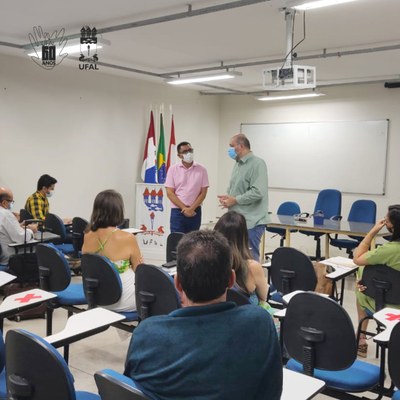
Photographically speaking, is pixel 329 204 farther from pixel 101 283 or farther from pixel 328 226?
pixel 101 283

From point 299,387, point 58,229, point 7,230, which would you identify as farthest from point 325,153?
point 299,387

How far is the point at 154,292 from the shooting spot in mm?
2895

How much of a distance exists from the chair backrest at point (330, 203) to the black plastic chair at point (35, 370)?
601 cm

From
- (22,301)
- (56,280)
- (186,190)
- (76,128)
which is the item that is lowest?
(56,280)

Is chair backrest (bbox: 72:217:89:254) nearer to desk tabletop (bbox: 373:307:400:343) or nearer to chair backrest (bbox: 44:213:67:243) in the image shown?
chair backrest (bbox: 44:213:67:243)

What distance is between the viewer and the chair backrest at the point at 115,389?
4.29ft

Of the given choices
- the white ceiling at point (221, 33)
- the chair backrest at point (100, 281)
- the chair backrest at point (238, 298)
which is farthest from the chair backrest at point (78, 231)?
the chair backrest at point (238, 298)

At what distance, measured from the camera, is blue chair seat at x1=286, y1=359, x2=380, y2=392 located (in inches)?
89.0

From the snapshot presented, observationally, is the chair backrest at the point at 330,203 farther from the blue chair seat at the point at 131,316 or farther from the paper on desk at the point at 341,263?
the blue chair seat at the point at 131,316

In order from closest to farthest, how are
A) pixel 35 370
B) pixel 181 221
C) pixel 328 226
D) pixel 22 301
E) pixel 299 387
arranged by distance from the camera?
pixel 35 370
pixel 299 387
pixel 22 301
pixel 181 221
pixel 328 226

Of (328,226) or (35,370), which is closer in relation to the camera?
(35,370)

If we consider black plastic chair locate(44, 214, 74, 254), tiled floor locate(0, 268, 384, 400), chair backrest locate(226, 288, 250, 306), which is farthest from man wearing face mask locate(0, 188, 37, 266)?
chair backrest locate(226, 288, 250, 306)

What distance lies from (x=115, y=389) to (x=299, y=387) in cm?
69

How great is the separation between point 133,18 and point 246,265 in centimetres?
302
